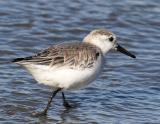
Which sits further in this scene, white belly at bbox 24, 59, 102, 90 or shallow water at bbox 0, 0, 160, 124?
shallow water at bbox 0, 0, 160, 124

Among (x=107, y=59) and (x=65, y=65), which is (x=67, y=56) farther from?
(x=107, y=59)

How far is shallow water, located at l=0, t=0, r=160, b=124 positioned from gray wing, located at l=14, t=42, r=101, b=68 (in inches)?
28.3

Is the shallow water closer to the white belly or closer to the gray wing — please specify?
the white belly

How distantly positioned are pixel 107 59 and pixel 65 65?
275 cm

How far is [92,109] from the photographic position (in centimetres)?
872

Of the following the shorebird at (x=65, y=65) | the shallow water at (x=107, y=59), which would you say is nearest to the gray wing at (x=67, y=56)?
the shorebird at (x=65, y=65)

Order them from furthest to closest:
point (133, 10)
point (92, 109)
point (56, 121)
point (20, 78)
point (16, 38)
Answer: point (133, 10), point (16, 38), point (20, 78), point (92, 109), point (56, 121)

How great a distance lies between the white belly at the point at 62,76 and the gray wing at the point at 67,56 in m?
0.07

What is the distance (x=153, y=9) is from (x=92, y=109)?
5.37 metres

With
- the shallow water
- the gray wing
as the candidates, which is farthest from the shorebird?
the shallow water

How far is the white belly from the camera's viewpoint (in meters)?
8.16

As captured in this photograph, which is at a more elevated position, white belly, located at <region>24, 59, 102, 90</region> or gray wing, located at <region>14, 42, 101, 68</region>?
gray wing, located at <region>14, 42, 101, 68</region>

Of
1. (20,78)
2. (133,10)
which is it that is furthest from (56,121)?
(133,10)

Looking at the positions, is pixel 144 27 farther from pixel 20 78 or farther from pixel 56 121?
pixel 56 121
